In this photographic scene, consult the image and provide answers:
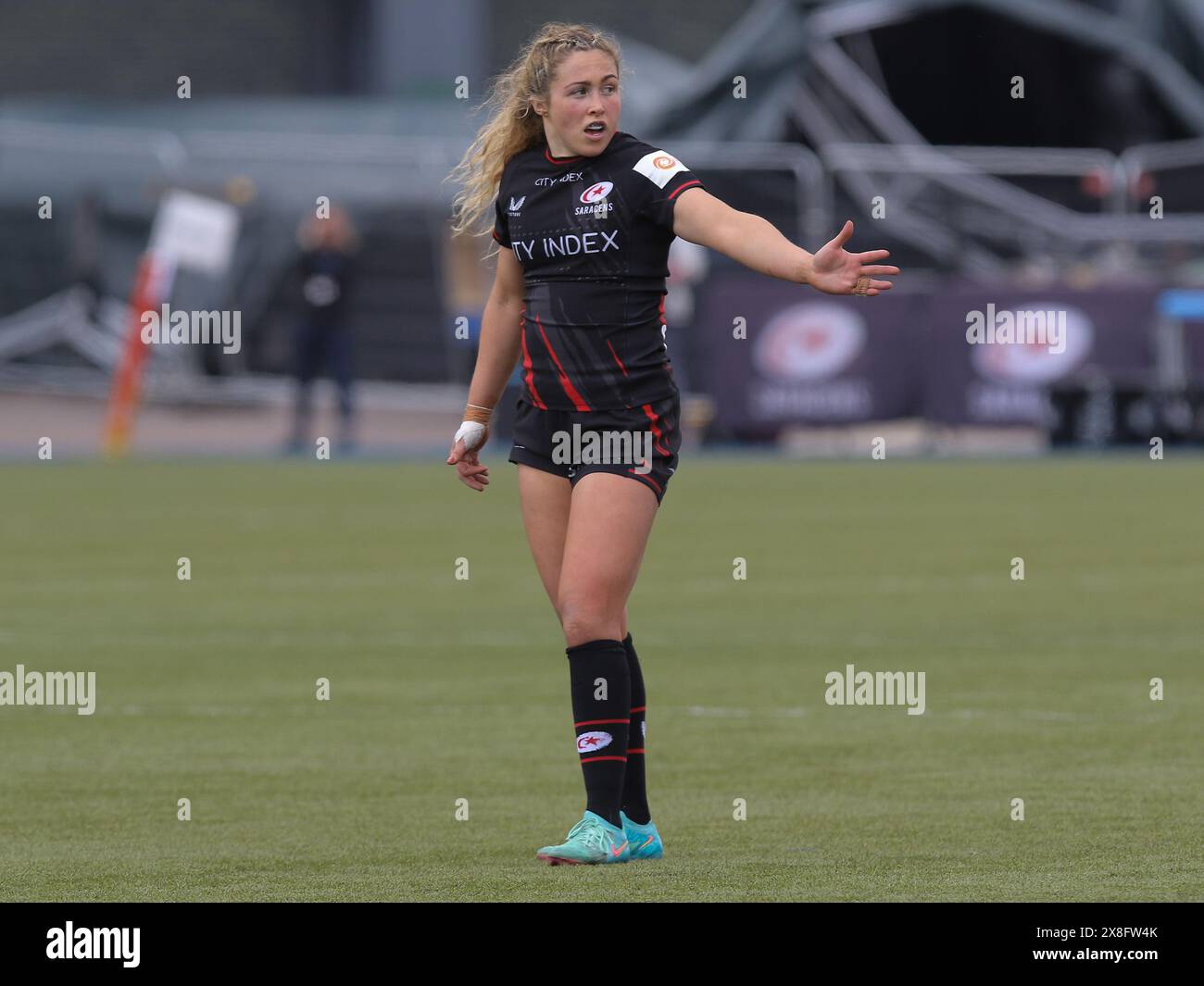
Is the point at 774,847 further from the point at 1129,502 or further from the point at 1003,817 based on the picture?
the point at 1129,502

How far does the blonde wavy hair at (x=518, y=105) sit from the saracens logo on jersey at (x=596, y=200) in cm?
30

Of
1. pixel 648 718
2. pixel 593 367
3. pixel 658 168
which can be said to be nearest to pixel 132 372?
pixel 648 718

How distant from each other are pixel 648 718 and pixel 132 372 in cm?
1971

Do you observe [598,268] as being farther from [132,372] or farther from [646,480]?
[132,372]

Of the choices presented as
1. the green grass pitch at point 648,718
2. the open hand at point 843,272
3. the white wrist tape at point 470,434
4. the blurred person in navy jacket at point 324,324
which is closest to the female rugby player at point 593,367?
the white wrist tape at point 470,434

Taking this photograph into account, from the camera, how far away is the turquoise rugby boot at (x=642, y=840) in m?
7.23

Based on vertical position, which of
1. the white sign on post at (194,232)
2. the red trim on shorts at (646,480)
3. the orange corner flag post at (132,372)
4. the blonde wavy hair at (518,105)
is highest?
the white sign on post at (194,232)

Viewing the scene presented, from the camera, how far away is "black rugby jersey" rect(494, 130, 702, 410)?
23.3 ft

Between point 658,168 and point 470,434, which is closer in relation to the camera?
point 658,168

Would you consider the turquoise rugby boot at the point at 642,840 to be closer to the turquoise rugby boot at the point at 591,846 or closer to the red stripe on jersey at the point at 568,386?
the turquoise rugby boot at the point at 591,846

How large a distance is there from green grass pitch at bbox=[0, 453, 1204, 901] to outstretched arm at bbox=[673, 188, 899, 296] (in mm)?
1519

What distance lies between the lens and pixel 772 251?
6.59 m
